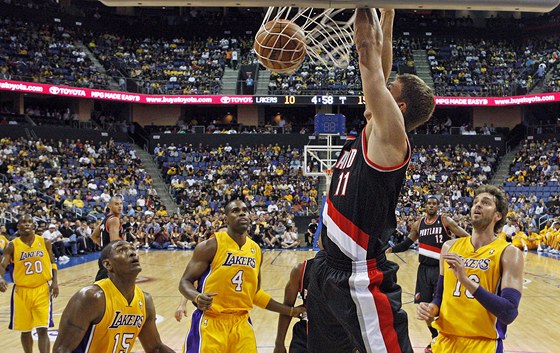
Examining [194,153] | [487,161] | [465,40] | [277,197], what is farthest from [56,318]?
[465,40]

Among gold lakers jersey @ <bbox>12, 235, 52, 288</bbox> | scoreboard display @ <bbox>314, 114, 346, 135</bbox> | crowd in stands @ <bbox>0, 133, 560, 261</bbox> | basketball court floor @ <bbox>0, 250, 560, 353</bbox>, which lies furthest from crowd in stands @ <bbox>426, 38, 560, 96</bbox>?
gold lakers jersey @ <bbox>12, 235, 52, 288</bbox>

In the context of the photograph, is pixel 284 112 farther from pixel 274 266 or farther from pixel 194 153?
pixel 274 266

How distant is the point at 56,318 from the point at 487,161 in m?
22.2

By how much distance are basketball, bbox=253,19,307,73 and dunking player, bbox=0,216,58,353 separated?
4.49 metres

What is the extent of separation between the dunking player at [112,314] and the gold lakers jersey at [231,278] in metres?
0.86

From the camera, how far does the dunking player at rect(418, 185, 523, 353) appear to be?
11.9 ft

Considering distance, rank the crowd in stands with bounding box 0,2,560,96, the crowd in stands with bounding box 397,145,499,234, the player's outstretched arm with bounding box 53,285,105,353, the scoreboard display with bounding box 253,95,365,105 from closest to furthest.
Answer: the player's outstretched arm with bounding box 53,285,105,353
the crowd in stands with bounding box 397,145,499,234
the scoreboard display with bounding box 253,95,365,105
the crowd in stands with bounding box 0,2,560,96

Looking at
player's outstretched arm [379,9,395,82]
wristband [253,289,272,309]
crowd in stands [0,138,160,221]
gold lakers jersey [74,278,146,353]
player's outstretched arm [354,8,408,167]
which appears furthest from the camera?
crowd in stands [0,138,160,221]

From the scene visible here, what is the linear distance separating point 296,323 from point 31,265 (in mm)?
4062

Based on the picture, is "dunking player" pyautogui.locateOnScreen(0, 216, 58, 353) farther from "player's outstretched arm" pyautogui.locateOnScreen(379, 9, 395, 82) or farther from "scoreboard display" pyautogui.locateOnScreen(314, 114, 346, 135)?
"scoreboard display" pyautogui.locateOnScreen(314, 114, 346, 135)

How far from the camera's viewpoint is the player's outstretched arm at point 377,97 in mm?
2348

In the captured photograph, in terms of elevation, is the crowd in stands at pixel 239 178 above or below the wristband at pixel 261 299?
below

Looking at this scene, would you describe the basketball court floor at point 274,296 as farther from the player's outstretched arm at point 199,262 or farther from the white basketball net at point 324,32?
the white basketball net at point 324,32

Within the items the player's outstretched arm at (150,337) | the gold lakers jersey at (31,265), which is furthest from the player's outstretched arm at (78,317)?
the gold lakers jersey at (31,265)
